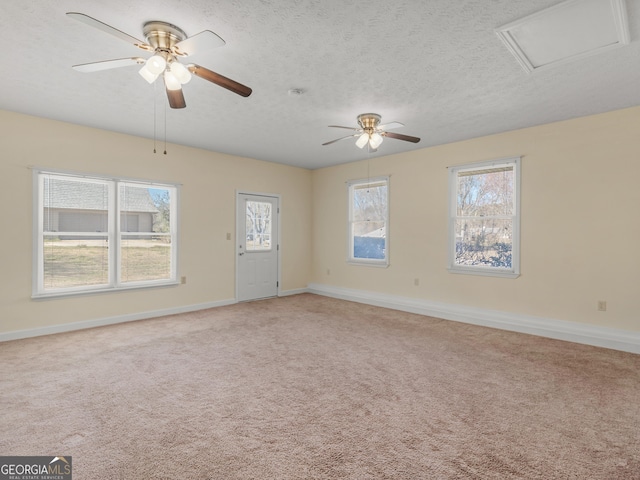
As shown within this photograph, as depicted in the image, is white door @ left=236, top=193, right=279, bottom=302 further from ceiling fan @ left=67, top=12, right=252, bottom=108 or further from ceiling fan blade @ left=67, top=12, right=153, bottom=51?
ceiling fan blade @ left=67, top=12, right=153, bottom=51

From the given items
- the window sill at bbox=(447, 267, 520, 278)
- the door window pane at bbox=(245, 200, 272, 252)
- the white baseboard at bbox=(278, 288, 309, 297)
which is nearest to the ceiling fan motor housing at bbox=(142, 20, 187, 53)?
the door window pane at bbox=(245, 200, 272, 252)

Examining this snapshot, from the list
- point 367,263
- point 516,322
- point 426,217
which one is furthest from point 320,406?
point 367,263

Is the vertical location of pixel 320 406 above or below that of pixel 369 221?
below

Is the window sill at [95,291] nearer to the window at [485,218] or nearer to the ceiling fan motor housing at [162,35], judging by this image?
the ceiling fan motor housing at [162,35]

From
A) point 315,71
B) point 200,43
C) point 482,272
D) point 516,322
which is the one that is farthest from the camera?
point 482,272

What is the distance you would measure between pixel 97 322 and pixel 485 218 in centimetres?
572

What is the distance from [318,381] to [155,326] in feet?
9.33

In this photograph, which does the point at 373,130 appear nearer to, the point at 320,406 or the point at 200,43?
the point at 200,43

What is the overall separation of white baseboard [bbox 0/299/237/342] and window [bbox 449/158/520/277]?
4.24 meters

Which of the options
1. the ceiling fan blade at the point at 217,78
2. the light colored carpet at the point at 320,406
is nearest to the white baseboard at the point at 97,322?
the light colored carpet at the point at 320,406

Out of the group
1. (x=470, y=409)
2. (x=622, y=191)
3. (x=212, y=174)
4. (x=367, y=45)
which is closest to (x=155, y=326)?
(x=212, y=174)

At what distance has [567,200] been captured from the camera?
4203mm

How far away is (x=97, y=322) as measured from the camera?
459cm

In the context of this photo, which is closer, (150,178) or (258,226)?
(150,178)
